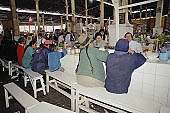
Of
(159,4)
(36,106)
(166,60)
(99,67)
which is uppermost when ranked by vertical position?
(159,4)

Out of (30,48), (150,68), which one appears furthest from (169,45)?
(30,48)

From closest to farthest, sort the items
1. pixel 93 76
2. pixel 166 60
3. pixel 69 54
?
pixel 166 60, pixel 93 76, pixel 69 54

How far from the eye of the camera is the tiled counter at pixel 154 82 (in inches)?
93.6

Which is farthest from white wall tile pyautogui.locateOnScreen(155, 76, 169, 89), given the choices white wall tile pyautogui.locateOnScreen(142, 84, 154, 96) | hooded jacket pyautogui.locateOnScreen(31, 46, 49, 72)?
hooded jacket pyautogui.locateOnScreen(31, 46, 49, 72)

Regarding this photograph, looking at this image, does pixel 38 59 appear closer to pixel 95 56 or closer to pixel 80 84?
pixel 80 84

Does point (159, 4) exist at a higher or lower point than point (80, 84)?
higher

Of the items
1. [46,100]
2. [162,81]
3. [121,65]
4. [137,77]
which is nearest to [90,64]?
[121,65]

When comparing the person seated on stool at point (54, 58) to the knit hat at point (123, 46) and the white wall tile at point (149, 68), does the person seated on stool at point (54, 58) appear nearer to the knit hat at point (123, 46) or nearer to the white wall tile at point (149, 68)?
the knit hat at point (123, 46)

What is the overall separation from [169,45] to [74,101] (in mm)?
2485

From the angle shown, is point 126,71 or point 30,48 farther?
point 30,48

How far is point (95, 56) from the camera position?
269 centimetres

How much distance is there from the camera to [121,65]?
2.29 meters

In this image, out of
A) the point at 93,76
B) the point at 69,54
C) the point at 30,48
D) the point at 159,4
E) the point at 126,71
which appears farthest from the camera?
the point at 159,4

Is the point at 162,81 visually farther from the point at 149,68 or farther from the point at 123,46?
the point at 123,46
